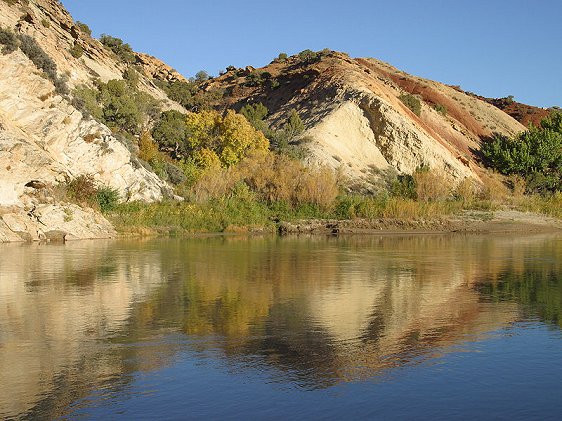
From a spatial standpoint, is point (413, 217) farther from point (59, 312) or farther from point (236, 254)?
point (59, 312)

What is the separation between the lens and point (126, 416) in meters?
7.97

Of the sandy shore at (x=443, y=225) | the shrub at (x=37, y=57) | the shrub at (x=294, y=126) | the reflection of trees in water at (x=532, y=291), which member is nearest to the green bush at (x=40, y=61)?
the shrub at (x=37, y=57)

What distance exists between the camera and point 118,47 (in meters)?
81.5

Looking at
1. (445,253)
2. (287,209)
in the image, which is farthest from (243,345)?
(287,209)

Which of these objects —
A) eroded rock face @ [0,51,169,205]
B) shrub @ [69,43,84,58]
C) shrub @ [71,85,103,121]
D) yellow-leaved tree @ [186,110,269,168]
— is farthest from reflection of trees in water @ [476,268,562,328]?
shrub @ [69,43,84,58]

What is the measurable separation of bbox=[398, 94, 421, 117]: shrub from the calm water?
5168cm

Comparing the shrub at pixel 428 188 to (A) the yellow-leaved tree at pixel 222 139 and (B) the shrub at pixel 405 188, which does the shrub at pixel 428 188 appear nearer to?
(B) the shrub at pixel 405 188

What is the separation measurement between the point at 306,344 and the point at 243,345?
0.98 m

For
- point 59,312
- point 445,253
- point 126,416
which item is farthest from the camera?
point 445,253

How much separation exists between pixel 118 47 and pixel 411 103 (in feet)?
109

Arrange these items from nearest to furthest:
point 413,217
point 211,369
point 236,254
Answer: point 211,369, point 236,254, point 413,217

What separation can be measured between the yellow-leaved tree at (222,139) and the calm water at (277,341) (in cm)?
2994

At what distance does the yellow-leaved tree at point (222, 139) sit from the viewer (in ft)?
171

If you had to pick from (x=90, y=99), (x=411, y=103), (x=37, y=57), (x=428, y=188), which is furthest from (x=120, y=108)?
(x=411, y=103)
